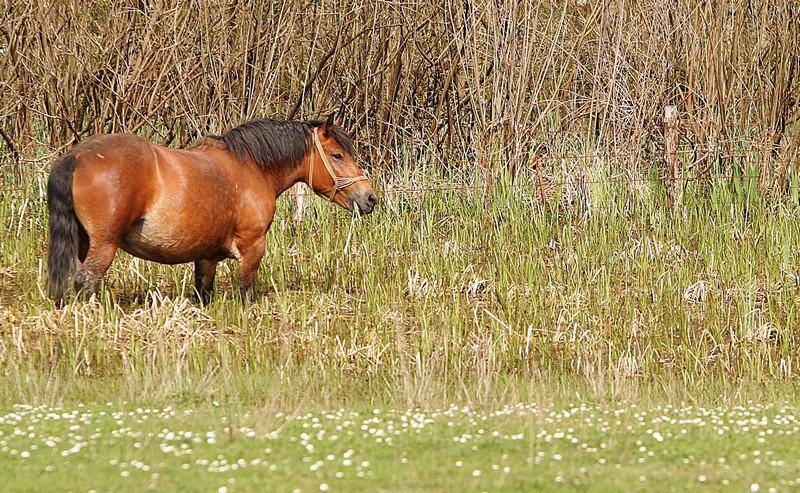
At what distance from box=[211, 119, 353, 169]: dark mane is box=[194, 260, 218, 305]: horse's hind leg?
2.39 feet

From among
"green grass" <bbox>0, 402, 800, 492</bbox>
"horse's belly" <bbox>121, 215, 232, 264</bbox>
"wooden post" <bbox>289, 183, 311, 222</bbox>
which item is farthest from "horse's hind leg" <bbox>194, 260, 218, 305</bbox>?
"green grass" <bbox>0, 402, 800, 492</bbox>

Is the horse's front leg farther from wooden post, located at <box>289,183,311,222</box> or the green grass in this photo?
the green grass

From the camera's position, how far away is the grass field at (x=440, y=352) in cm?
Result: 450

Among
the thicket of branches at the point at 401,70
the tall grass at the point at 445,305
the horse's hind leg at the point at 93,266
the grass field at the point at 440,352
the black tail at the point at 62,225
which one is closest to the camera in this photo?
the grass field at the point at 440,352

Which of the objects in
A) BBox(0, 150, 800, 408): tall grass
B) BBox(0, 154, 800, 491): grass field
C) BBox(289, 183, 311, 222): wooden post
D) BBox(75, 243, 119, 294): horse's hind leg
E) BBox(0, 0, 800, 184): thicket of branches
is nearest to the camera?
BBox(0, 154, 800, 491): grass field

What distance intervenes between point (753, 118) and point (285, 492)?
8.52m

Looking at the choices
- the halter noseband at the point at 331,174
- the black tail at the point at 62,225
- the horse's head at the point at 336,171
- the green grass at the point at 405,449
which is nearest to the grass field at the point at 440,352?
the green grass at the point at 405,449

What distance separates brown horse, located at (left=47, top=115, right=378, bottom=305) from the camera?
6918 mm

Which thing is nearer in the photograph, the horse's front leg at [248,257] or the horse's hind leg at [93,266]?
the horse's hind leg at [93,266]

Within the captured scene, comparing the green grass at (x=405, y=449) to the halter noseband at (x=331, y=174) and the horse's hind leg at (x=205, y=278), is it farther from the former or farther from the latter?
the halter noseband at (x=331, y=174)

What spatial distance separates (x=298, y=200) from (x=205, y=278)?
98.1 inches

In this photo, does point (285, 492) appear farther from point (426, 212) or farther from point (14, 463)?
point (426, 212)

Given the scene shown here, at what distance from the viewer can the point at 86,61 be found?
34.3ft

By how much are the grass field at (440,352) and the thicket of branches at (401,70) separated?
0.64 meters
